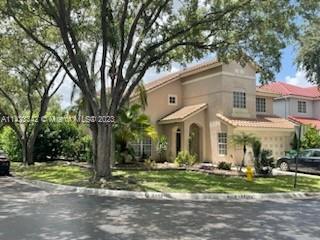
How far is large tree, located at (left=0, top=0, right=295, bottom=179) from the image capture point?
18922mm

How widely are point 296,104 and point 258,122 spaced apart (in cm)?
1048

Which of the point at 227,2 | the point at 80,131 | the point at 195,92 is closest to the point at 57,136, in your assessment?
the point at 80,131

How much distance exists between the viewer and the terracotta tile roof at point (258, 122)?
3092cm

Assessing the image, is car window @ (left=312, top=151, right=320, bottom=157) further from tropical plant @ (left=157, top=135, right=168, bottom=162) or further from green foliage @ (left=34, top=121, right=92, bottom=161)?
green foliage @ (left=34, top=121, right=92, bottom=161)

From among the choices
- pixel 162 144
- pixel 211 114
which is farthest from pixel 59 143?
pixel 211 114

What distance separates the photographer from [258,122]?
32.6 meters

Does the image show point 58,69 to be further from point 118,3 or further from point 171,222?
point 171,222

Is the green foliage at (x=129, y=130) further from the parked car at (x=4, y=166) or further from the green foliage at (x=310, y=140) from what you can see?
the green foliage at (x=310, y=140)

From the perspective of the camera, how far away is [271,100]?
3741 centimetres

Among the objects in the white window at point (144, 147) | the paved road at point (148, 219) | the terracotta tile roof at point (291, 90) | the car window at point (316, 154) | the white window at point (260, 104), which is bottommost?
the paved road at point (148, 219)

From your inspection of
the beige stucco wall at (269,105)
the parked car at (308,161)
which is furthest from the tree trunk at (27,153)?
the beige stucco wall at (269,105)

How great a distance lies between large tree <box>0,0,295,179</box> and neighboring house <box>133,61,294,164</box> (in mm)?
10802

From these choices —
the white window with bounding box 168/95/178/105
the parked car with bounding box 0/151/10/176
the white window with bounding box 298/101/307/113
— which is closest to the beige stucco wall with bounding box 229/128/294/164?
the white window with bounding box 168/95/178/105

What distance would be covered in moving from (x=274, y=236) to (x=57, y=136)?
2858 cm
